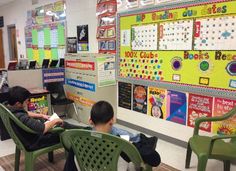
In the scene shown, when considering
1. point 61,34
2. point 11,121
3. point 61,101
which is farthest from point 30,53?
point 11,121

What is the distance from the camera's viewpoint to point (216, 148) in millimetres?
2236

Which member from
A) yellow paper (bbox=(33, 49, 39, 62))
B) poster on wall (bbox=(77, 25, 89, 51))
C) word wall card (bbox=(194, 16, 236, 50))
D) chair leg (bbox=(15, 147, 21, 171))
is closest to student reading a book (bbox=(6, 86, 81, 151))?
chair leg (bbox=(15, 147, 21, 171))

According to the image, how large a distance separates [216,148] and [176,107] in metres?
1.01

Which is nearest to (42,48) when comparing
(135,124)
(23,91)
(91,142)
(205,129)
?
(135,124)

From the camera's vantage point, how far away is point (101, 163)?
143 cm

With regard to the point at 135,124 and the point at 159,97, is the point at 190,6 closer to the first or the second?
the point at 159,97

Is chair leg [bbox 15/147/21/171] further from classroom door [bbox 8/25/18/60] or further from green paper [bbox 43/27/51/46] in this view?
classroom door [bbox 8/25/18/60]

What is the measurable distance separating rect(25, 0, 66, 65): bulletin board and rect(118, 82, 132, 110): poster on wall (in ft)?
6.77

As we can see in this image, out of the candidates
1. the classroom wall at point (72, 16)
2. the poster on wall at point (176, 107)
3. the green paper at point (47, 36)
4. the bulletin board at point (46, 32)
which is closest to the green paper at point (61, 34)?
the bulletin board at point (46, 32)

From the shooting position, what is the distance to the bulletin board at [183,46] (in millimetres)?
2625

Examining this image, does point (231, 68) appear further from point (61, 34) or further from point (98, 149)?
point (61, 34)

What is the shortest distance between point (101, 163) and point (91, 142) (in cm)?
14

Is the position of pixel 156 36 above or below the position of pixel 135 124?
above

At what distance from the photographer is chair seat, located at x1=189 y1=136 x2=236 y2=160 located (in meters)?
2.10
